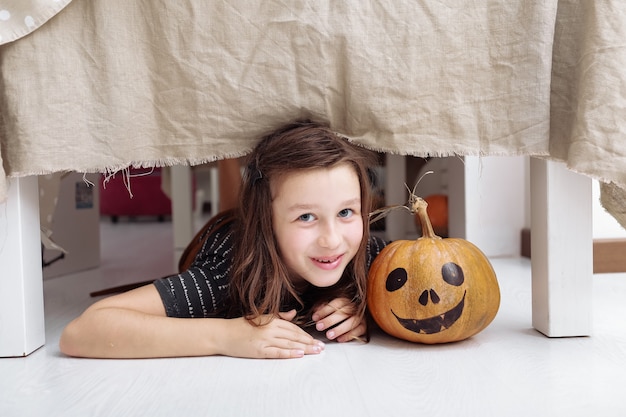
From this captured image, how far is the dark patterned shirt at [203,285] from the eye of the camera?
994 mm

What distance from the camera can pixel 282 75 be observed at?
0.91m

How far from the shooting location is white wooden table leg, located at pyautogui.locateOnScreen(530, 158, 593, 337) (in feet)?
3.28

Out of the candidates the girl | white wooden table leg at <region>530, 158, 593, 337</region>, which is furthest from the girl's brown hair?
white wooden table leg at <region>530, 158, 593, 337</region>

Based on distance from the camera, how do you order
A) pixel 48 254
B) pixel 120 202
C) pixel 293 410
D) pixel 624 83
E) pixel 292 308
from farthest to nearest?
pixel 120 202 < pixel 48 254 < pixel 292 308 < pixel 624 83 < pixel 293 410

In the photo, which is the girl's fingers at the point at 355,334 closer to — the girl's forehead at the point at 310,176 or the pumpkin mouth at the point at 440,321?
the pumpkin mouth at the point at 440,321

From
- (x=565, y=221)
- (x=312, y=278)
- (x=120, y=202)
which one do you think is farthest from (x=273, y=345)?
(x=120, y=202)

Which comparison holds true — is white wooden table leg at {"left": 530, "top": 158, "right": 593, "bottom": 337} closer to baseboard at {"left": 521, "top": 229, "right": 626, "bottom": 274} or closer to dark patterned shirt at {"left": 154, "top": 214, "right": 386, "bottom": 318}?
dark patterned shirt at {"left": 154, "top": 214, "right": 386, "bottom": 318}

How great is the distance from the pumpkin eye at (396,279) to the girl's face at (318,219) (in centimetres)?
8

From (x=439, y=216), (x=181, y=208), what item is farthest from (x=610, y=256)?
(x=181, y=208)

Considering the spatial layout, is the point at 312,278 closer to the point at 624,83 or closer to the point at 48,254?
the point at 624,83

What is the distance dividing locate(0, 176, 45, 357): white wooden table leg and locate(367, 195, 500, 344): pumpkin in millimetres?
545

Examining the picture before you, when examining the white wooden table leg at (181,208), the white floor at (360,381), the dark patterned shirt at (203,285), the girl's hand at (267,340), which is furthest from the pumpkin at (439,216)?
the girl's hand at (267,340)

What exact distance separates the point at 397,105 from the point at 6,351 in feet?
2.31

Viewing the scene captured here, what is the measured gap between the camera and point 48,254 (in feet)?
6.22
